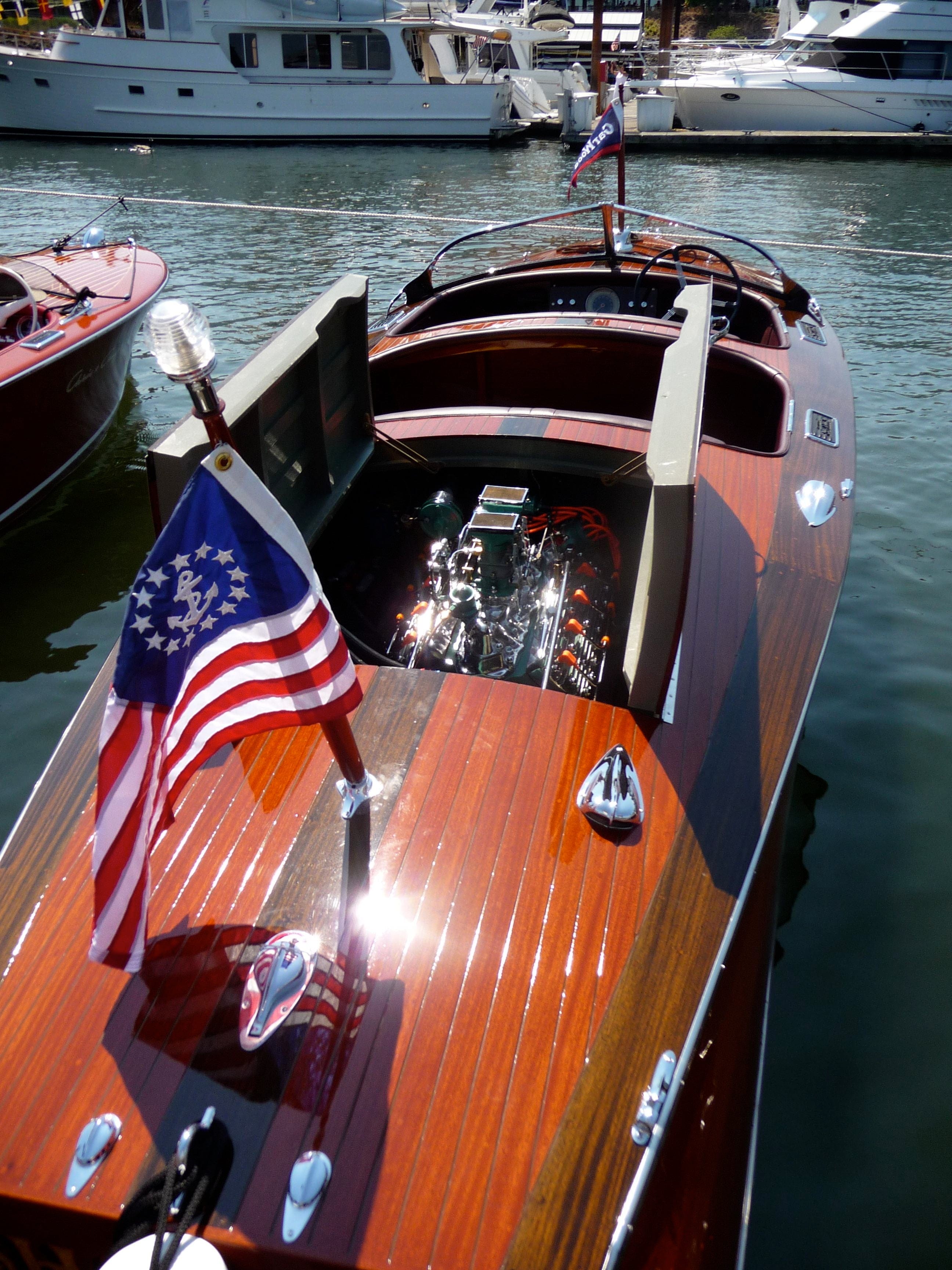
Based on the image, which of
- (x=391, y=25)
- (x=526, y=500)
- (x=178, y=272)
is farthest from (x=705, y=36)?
(x=526, y=500)

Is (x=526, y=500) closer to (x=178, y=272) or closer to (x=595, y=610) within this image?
(x=595, y=610)

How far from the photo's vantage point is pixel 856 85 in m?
24.2

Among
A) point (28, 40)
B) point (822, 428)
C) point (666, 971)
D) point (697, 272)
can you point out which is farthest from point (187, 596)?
point (28, 40)

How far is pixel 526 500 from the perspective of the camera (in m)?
4.21

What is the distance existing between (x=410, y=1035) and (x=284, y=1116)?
0.34 metres

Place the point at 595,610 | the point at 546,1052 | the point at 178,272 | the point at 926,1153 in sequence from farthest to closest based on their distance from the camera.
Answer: the point at 178,272
the point at 595,610
the point at 926,1153
the point at 546,1052

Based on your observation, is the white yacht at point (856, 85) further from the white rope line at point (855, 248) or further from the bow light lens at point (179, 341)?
the bow light lens at point (179, 341)

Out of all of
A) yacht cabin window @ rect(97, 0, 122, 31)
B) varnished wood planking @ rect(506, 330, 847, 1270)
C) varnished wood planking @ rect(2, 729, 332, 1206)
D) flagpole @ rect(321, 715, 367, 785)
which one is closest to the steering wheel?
varnished wood planking @ rect(506, 330, 847, 1270)

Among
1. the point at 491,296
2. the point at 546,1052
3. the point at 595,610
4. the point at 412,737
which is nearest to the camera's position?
the point at 546,1052

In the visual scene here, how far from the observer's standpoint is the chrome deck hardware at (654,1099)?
2.02 meters

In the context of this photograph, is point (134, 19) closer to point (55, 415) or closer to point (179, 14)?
point (179, 14)

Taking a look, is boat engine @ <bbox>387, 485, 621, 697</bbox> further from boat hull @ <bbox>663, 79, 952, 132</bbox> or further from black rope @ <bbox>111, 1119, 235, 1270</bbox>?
→ boat hull @ <bbox>663, 79, 952, 132</bbox>

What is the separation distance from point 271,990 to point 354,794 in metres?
0.59

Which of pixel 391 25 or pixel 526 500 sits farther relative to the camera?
pixel 391 25
